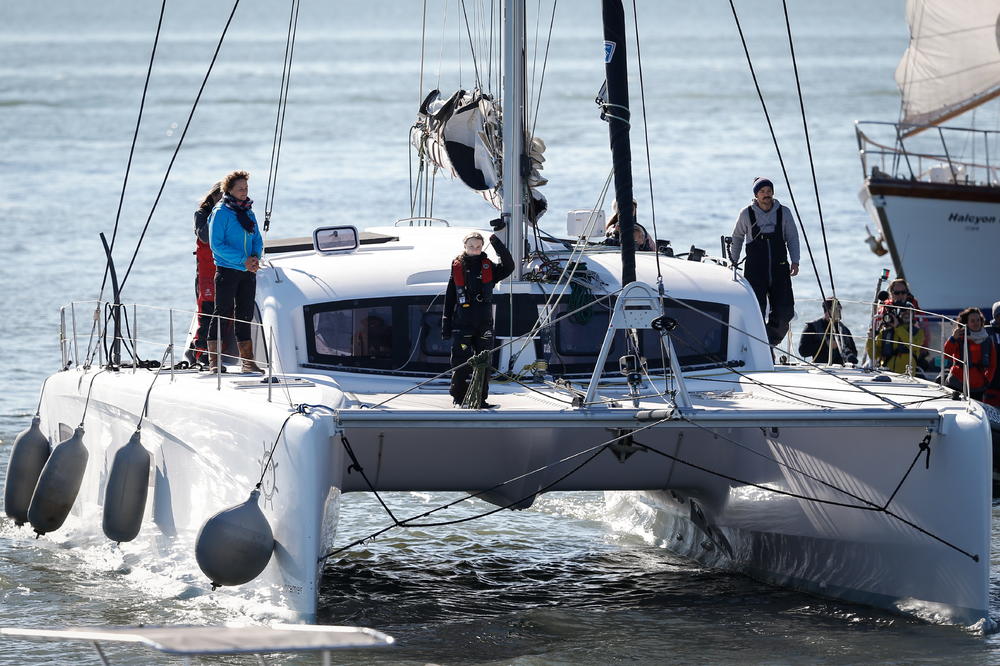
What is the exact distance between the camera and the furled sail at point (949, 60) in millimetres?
21328

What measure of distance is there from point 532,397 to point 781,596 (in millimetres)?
2366

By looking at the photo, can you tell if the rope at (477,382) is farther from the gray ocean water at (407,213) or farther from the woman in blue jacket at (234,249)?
the woman in blue jacket at (234,249)

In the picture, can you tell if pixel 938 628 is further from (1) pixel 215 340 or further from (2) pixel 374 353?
(1) pixel 215 340

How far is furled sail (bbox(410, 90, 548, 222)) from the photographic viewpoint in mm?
10531

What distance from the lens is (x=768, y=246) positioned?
9.95 metres

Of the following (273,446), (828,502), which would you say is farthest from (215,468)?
(828,502)

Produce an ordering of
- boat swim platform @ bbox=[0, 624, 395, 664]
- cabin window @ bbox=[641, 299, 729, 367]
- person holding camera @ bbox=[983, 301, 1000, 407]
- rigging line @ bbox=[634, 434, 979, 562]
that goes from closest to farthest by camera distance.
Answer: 1. boat swim platform @ bbox=[0, 624, 395, 664]
2. rigging line @ bbox=[634, 434, 979, 562]
3. cabin window @ bbox=[641, 299, 729, 367]
4. person holding camera @ bbox=[983, 301, 1000, 407]

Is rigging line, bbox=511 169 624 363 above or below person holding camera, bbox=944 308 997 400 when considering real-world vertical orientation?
above

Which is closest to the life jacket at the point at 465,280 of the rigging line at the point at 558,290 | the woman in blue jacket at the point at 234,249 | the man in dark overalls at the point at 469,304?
the man in dark overalls at the point at 469,304

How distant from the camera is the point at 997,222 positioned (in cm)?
1905

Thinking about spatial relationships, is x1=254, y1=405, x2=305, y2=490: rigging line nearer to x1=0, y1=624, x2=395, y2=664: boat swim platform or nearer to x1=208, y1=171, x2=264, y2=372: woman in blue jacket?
x1=208, y1=171, x2=264, y2=372: woman in blue jacket

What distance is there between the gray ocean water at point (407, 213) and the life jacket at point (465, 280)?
1883 mm

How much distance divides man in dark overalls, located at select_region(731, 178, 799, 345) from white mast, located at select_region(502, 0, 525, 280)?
1524 millimetres

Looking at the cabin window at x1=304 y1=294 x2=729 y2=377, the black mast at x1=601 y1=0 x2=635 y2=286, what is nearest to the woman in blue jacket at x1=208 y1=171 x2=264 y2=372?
the cabin window at x1=304 y1=294 x2=729 y2=377
